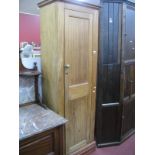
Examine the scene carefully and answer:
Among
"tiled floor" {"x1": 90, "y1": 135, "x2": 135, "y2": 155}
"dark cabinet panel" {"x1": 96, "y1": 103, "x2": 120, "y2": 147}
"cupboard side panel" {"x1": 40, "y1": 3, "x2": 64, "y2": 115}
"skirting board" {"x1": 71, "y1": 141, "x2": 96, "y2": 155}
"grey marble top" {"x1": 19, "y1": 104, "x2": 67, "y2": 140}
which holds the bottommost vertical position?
"tiled floor" {"x1": 90, "y1": 135, "x2": 135, "y2": 155}

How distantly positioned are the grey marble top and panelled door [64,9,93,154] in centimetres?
25

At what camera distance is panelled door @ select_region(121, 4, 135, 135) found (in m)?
2.35

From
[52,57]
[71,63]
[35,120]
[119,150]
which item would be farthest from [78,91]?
[119,150]

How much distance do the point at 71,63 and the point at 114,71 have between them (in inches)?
29.0

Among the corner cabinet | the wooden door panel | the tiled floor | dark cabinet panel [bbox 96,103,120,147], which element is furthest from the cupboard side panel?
the tiled floor

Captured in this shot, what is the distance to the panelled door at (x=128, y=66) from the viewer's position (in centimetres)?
235

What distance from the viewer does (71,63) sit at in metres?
1.83

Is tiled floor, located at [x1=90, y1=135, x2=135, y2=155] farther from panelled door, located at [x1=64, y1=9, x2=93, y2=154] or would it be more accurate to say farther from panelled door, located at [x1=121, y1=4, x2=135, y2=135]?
panelled door, located at [x1=64, y1=9, x2=93, y2=154]

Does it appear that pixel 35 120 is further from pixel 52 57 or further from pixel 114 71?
pixel 114 71

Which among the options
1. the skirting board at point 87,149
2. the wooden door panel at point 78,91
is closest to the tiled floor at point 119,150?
the skirting board at point 87,149
